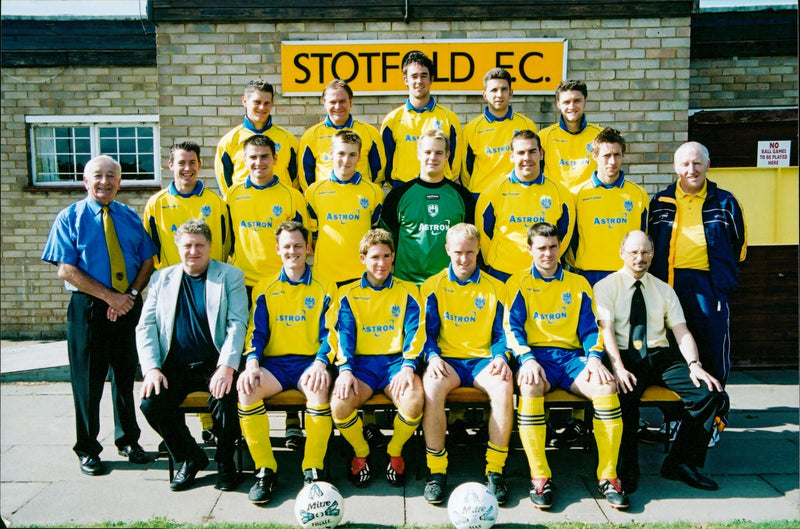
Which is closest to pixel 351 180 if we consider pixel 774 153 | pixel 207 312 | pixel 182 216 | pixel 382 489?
pixel 182 216

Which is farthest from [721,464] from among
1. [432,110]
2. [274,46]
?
[274,46]

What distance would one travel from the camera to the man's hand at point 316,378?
3.72 m

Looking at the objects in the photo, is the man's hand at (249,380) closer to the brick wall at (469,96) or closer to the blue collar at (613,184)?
the blue collar at (613,184)

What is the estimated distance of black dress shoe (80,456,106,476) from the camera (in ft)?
13.4

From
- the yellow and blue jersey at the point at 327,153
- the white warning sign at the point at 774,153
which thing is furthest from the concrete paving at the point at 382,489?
the white warning sign at the point at 774,153

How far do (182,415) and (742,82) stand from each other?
22.0 feet

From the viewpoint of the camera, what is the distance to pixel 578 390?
12.4 ft

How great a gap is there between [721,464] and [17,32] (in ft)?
30.0

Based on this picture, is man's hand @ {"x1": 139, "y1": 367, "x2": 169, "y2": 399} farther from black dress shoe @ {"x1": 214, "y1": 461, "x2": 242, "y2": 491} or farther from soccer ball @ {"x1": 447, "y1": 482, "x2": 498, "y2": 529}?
soccer ball @ {"x1": 447, "y1": 482, "x2": 498, "y2": 529}

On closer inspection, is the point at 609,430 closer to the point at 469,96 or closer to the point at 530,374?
the point at 530,374

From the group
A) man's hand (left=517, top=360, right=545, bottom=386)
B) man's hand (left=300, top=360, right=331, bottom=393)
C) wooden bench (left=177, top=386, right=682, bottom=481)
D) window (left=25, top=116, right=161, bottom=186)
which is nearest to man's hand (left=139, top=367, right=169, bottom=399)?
wooden bench (left=177, top=386, right=682, bottom=481)

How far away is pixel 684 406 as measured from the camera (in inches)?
153

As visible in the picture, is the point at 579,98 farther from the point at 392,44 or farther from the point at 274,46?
the point at 274,46

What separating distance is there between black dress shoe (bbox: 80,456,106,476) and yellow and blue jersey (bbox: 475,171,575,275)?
3035 mm
